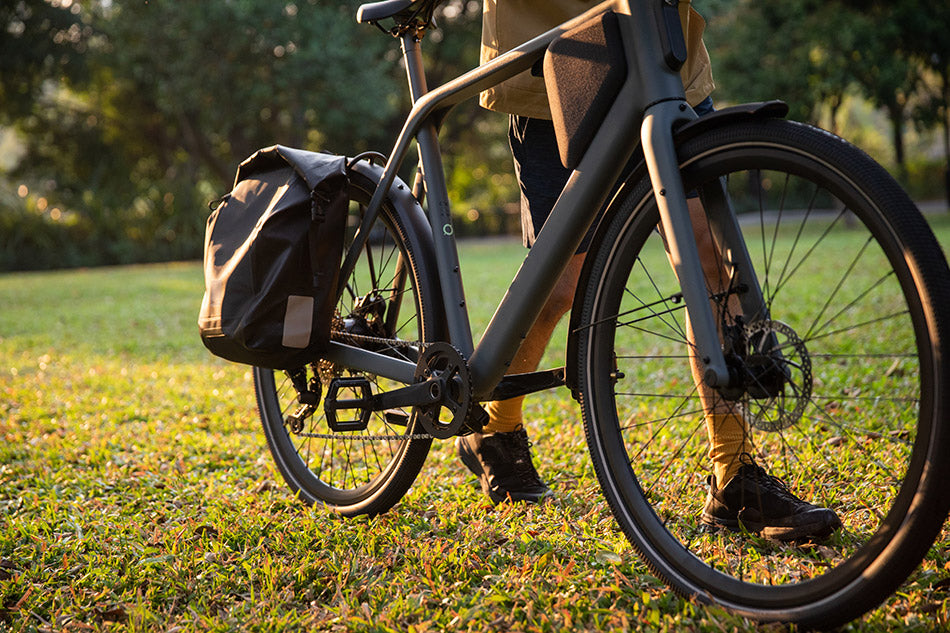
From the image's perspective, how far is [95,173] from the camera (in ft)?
86.6

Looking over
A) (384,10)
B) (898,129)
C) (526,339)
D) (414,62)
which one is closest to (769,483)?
(526,339)

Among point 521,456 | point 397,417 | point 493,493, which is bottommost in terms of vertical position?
point 493,493

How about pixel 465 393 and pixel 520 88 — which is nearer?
pixel 465 393

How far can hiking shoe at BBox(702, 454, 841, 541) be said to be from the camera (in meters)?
2.04

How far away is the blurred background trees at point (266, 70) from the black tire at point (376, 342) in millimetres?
16100

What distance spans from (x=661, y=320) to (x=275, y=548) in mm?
1245

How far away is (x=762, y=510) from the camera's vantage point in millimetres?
2146

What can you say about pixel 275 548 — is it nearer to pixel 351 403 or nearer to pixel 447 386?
pixel 351 403

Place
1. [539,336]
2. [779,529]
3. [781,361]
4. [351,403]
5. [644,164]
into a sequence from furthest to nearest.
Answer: [539,336], [351,403], [779,529], [644,164], [781,361]

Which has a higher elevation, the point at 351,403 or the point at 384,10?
the point at 384,10

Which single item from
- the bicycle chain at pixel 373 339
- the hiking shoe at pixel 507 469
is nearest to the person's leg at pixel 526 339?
the hiking shoe at pixel 507 469

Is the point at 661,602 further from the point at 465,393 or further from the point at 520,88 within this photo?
the point at 520,88

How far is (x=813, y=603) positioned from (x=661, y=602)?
1.22ft

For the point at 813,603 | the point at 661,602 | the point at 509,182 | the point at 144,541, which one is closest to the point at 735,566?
the point at 661,602
